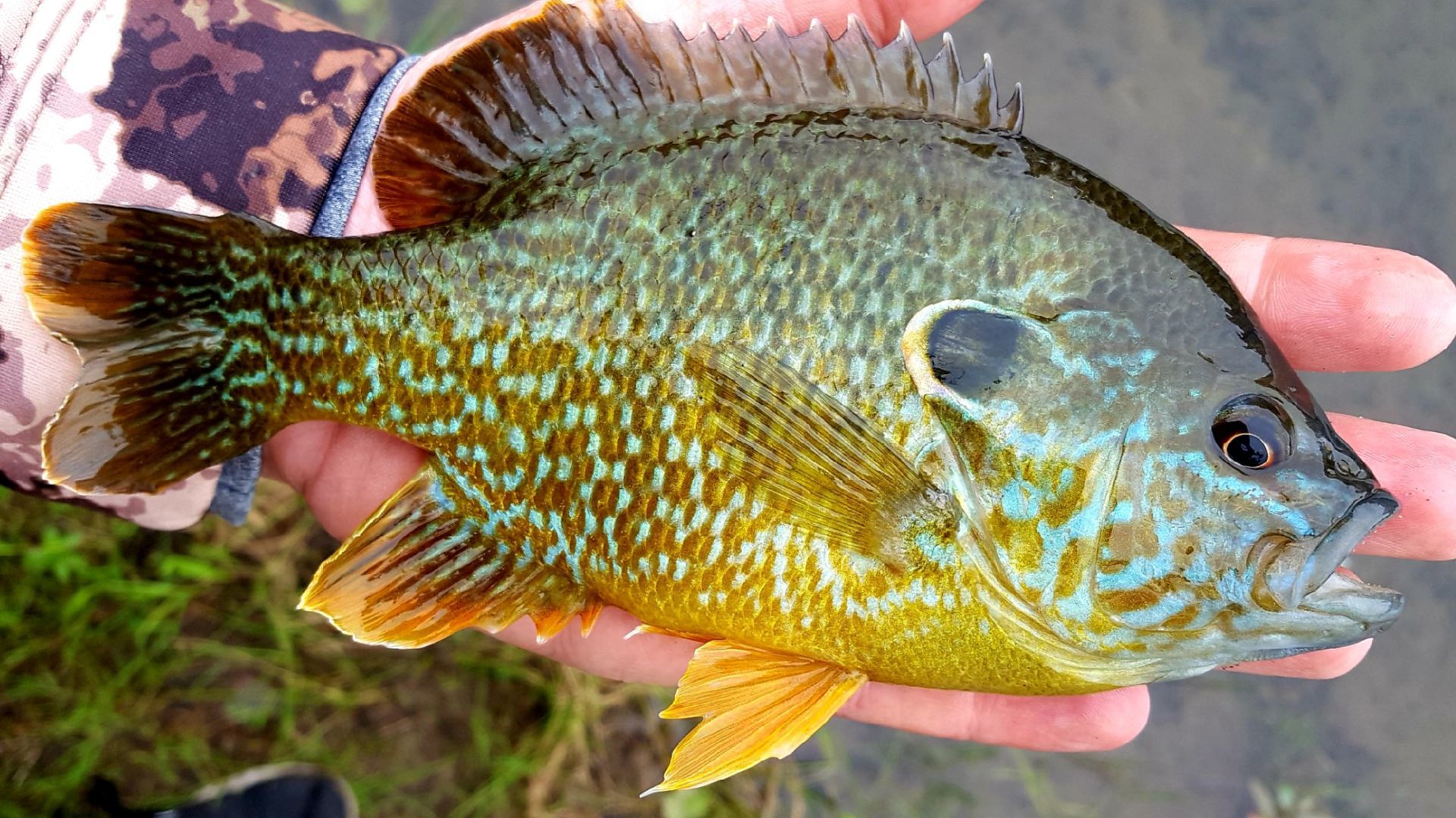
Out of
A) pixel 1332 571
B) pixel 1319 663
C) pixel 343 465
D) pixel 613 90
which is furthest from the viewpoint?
pixel 343 465

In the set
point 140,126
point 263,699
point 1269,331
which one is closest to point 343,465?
point 140,126

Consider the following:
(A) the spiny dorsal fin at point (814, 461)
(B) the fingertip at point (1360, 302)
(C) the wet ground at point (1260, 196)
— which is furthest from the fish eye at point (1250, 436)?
(C) the wet ground at point (1260, 196)

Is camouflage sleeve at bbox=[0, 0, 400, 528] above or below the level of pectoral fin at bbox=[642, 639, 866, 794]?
above

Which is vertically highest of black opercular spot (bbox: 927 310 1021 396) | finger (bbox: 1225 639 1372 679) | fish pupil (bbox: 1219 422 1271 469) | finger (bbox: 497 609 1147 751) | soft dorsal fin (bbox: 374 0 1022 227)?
soft dorsal fin (bbox: 374 0 1022 227)

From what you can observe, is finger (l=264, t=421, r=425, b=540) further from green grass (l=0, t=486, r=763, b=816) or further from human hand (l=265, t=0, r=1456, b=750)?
green grass (l=0, t=486, r=763, b=816)

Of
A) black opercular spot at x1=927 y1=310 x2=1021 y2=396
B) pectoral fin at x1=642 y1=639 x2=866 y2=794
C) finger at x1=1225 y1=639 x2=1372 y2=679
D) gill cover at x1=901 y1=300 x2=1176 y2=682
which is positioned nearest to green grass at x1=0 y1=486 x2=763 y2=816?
pectoral fin at x1=642 y1=639 x2=866 y2=794

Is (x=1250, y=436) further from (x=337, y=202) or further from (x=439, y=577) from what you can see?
(x=337, y=202)
